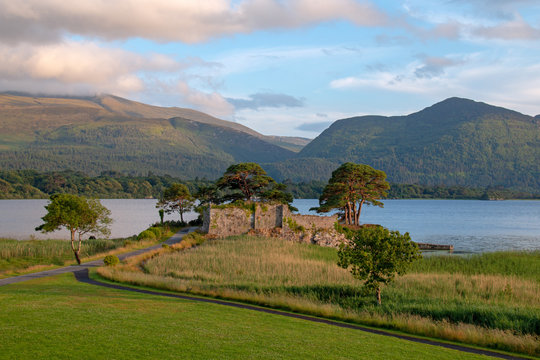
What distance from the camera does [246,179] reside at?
63.3 m

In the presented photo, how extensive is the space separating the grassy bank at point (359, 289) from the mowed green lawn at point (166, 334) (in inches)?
109

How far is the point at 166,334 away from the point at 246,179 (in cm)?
5039

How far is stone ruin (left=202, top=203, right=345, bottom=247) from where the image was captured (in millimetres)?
A: 49844

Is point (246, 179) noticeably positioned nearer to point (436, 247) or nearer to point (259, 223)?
point (259, 223)

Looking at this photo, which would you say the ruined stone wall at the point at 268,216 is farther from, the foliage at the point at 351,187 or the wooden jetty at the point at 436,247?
the wooden jetty at the point at 436,247

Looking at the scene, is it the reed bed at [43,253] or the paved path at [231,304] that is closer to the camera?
the paved path at [231,304]

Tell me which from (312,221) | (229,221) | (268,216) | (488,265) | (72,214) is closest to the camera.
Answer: (72,214)

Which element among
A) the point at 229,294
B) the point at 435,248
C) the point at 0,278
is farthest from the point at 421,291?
the point at 435,248

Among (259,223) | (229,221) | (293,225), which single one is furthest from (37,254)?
(293,225)

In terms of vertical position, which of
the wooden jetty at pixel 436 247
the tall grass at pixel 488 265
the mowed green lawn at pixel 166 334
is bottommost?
the wooden jetty at pixel 436 247

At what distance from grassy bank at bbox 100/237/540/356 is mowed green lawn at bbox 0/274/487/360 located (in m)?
2.77

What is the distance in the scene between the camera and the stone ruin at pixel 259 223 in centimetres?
4984

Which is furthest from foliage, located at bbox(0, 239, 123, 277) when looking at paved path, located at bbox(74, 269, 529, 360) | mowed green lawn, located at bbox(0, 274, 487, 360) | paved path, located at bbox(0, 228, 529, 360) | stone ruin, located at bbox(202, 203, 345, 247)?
mowed green lawn, located at bbox(0, 274, 487, 360)

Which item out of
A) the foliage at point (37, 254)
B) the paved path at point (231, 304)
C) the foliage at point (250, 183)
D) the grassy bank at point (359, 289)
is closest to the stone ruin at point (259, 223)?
the grassy bank at point (359, 289)
